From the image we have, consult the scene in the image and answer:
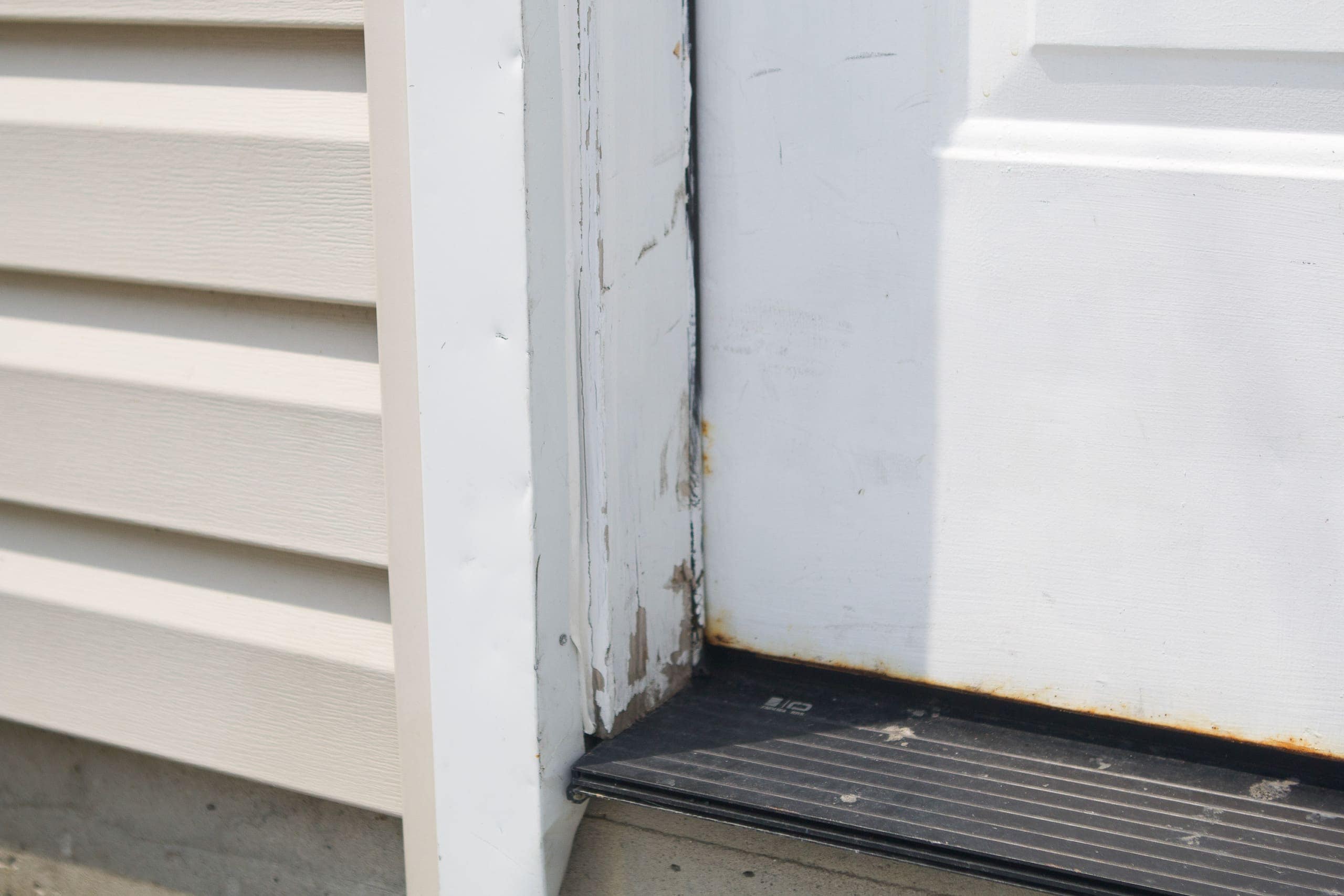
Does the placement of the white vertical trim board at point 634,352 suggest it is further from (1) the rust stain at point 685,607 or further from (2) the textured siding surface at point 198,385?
(2) the textured siding surface at point 198,385

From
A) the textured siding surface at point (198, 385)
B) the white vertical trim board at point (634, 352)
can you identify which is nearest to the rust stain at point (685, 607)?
the white vertical trim board at point (634, 352)

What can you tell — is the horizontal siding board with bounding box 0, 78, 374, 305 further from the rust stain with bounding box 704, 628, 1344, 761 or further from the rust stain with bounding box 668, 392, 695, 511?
the rust stain with bounding box 704, 628, 1344, 761

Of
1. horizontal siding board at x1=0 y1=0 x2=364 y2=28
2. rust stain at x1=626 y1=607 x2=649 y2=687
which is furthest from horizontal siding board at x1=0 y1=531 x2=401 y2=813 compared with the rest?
horizontal siding board at x1=0 y1=0 x2=364 y2=28

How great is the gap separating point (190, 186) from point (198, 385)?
0.24 meters

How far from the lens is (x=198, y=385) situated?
4.43 ft

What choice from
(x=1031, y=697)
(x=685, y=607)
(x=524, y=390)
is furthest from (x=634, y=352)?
(x=1031, y=697)

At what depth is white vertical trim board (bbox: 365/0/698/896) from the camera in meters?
1.07

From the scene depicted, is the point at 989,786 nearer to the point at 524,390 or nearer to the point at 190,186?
the point at 524,390

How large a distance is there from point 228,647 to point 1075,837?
1005mm

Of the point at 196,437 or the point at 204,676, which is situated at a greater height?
the point at 196,437

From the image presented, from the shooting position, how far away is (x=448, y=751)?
121 centimetres

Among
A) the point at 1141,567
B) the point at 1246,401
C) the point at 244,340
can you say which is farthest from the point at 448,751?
the point at 1246,401

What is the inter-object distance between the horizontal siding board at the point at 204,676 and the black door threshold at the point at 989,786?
1.09ft

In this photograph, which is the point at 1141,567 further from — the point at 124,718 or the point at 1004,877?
the point at 124,718
